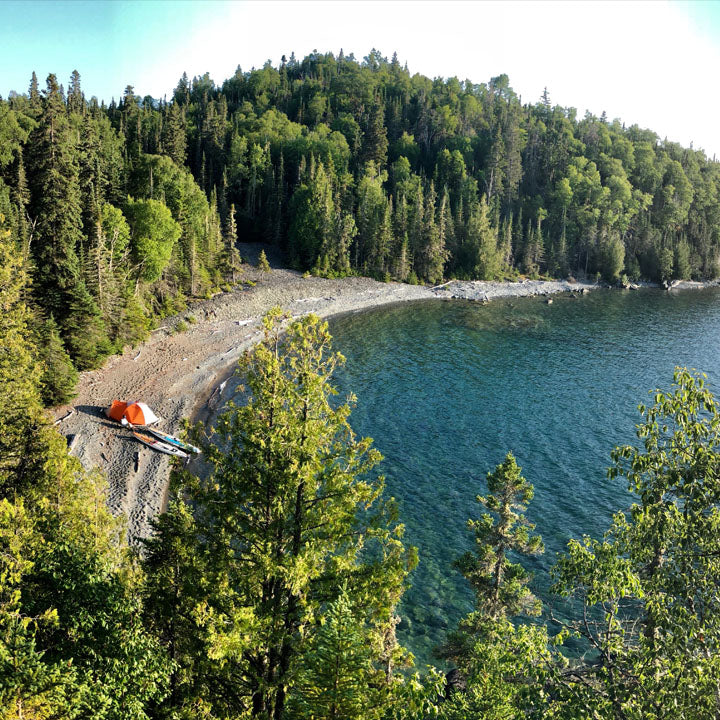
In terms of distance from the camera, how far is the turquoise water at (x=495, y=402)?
A: 3394 cm

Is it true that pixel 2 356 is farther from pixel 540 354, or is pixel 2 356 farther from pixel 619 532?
pixel 540 354

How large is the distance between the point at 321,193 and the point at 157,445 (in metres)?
81.2

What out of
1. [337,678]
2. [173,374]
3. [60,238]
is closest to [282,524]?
[337,678]

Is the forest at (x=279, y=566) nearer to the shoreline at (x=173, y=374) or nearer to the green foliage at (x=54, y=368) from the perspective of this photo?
the green foliage at (x=54, y=368)

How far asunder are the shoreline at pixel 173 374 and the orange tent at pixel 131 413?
727mm

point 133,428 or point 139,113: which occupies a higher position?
point 139,113

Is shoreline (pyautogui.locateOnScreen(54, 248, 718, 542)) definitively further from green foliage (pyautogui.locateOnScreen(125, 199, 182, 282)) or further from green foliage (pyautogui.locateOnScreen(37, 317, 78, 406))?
green foliage (pyautogui.locateOnScreen(125, 199, 182, 282))

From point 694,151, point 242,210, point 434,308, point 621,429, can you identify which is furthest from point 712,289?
point 242,210

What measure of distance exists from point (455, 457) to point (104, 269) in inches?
1460

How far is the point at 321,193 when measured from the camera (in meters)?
109

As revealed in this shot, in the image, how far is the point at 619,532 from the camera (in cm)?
1088

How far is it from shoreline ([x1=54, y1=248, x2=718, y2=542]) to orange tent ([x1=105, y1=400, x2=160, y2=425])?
73 centimetres

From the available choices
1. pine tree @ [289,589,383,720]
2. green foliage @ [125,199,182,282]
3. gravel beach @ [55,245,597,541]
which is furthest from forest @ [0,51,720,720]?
green foliage @ [125,199,182,282]

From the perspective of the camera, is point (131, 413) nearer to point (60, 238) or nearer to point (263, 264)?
point (60, 238)
